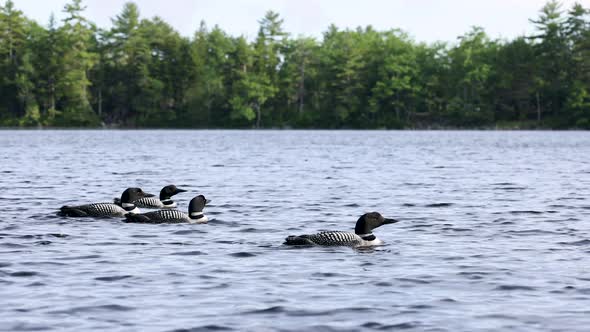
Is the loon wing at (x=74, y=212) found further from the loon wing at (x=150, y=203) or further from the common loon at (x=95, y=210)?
the loon wing at (x=150, y=203)

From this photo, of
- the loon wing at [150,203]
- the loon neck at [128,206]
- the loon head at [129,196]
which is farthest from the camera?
the loon wing at [150,203]

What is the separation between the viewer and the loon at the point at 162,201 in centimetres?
2706

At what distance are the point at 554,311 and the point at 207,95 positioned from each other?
155054 mm

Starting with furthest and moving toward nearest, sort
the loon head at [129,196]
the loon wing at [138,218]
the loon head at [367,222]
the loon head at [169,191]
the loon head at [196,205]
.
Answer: the loon head at [169,191] → the loon head at [129,196] → the loon wing at [138,218] → the loon head at [196,205] → the loon head at [367,222]

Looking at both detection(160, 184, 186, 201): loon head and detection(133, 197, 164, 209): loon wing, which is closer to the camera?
detection(160, 184, 186, 201): loon head

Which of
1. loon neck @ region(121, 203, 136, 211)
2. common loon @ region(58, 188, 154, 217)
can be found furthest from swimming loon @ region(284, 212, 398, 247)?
loon neck @ region(121, 203, 136, 211)

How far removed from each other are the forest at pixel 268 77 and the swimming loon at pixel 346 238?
129 meters

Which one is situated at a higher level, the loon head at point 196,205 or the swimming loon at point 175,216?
the loon head at point 196,205

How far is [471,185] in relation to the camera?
3822cm

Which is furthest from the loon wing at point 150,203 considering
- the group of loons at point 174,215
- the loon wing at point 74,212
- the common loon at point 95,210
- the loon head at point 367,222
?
the loon head at point 367,222

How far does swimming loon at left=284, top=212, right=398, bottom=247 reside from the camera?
62.4ft

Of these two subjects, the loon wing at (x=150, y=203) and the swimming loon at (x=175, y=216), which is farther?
the loon wing at (x=150, y=203)

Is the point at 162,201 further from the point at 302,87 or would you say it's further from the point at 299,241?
the point at 302,87

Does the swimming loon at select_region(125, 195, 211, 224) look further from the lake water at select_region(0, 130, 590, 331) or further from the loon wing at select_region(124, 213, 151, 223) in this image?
the lake water at select_region(0, 130, 590, 331)
